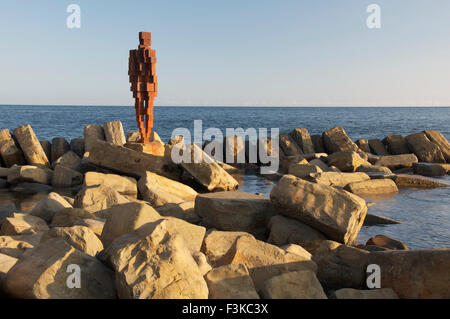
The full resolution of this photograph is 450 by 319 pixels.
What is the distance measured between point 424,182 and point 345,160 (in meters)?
2.27

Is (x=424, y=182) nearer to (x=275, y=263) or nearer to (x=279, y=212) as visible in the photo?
(x=279, y=212)

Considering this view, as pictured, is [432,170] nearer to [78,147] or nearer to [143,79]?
[143,79]

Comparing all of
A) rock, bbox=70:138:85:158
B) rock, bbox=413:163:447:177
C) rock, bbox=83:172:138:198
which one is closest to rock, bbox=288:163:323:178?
rock, bbox=413:163:447:177

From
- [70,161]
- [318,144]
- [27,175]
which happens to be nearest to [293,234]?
[27,175]

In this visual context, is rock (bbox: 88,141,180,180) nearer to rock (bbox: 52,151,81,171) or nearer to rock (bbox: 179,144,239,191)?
rock (bbox: 179,144,239,191)

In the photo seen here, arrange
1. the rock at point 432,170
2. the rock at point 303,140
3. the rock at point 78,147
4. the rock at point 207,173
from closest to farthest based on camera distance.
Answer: the rock at point 207,173
the rock at point 432,170
the rock at point 78,147
the rock at point 303,140

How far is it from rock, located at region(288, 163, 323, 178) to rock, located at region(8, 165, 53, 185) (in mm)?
6447

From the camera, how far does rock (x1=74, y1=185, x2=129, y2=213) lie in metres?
6.07

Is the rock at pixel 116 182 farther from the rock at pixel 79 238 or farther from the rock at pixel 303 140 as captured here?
the rock at pixel 303 140

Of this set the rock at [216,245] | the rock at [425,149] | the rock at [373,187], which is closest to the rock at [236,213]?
the rock at [216,245]

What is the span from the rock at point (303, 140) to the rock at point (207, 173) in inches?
263

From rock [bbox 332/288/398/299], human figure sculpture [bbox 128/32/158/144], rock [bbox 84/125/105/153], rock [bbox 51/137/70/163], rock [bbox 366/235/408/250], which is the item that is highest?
human figure sculpture [bbox 128/32/158/144]

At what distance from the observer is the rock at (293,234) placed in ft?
17.1
